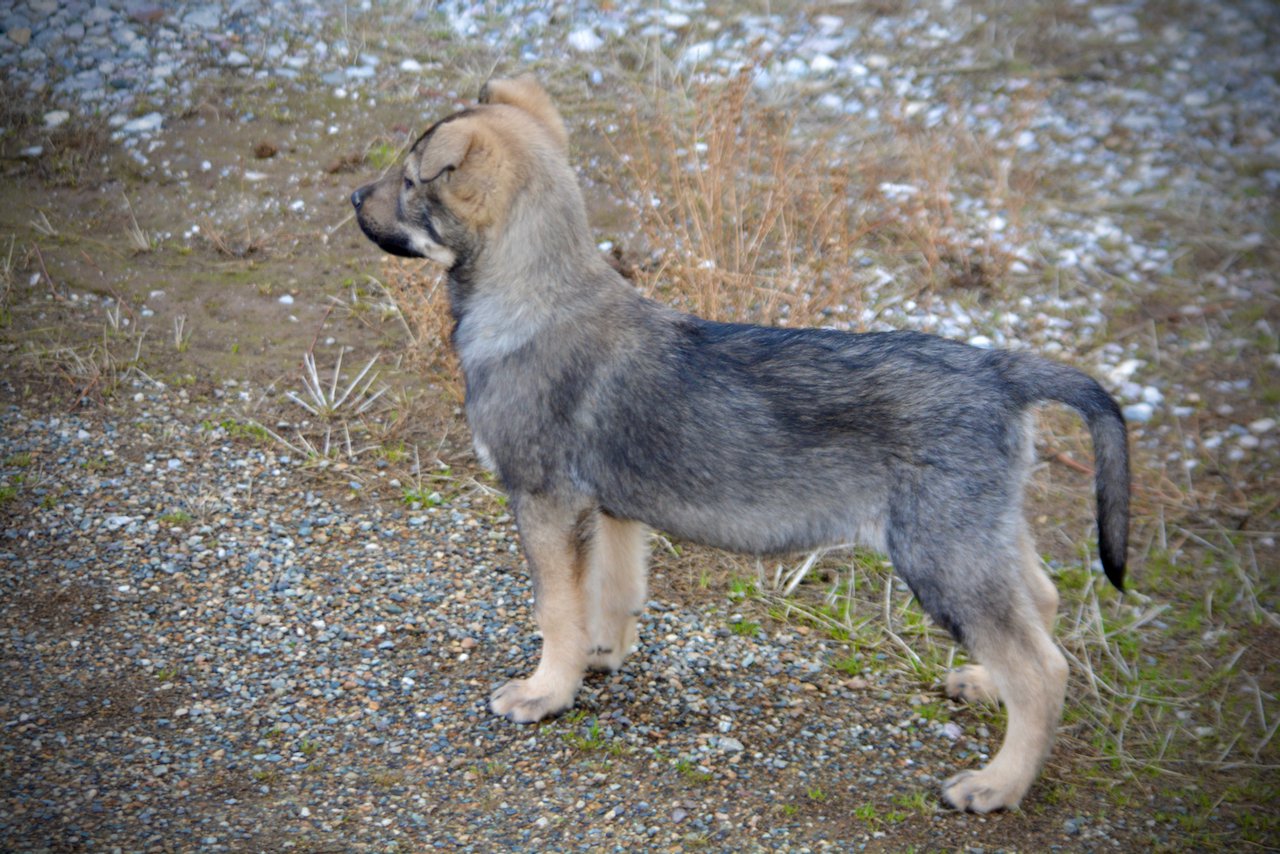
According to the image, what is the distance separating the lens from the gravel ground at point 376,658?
3.97 metres

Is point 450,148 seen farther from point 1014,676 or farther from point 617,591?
point 1014,676

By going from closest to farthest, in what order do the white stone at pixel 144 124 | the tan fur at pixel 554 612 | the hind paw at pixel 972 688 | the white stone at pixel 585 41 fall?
the tan fur at pixel 554 612 < the hind paw at pixel 972 688 < the white stone at pixel 144 124 < the white stone at pixel 585 41

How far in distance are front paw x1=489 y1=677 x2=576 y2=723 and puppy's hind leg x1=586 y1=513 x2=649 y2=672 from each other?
0.26m

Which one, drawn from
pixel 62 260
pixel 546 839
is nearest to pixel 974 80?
pixel 62 260

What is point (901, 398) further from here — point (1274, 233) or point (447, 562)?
point (1274, 233)

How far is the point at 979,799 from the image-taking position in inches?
161

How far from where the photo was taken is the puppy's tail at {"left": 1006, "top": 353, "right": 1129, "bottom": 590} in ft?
12.6

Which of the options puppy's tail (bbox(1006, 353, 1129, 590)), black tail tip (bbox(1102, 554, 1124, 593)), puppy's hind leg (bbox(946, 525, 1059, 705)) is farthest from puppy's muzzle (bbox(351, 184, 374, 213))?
black tail tip (bbox(1102, 554, 1124, 593))

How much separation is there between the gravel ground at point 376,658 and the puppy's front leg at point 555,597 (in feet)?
0.39

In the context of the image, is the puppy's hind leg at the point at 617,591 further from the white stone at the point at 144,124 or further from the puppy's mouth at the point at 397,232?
the white stone at the point at 144,124

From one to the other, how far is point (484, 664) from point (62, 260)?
13.3 feet

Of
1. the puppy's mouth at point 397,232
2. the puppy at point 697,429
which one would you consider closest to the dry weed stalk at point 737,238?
the puppy at point 697,429

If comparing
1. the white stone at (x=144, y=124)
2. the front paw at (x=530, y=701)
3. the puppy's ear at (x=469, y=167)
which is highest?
the puppy's ear at (x=469, y=167)

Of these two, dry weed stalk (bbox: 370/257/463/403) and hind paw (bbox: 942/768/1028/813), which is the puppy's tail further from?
dry weed stalk (bbox: 370/257/463/403)
